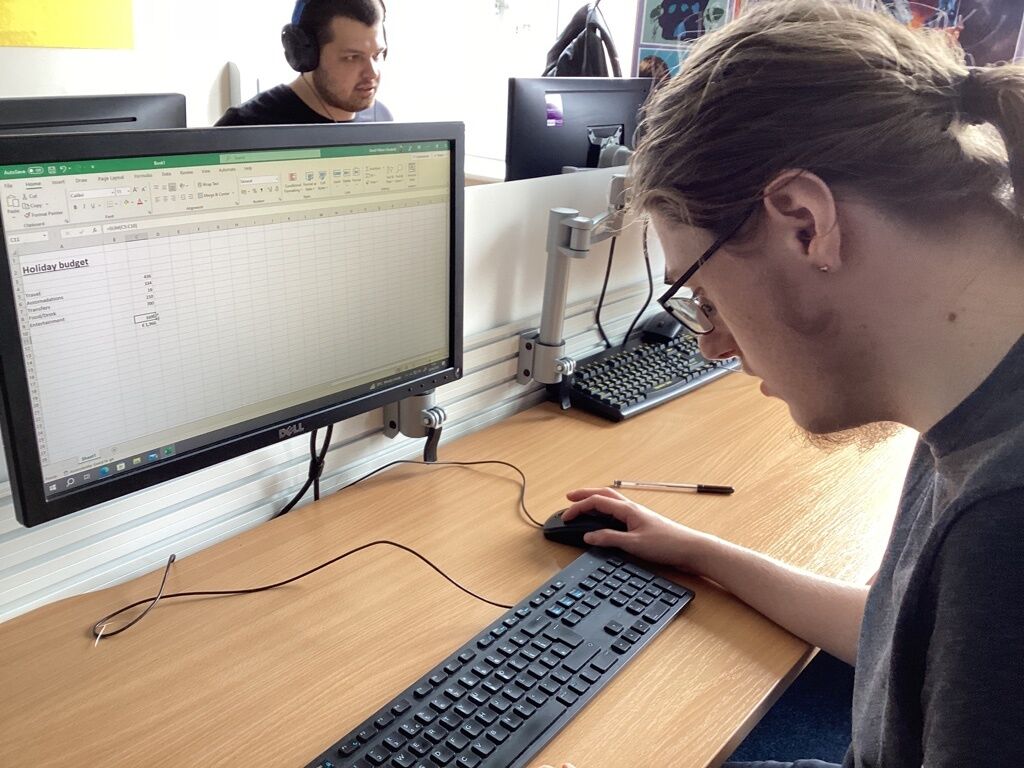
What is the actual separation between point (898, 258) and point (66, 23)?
104 inches

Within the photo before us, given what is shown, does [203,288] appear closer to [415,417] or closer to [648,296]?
[415,417]

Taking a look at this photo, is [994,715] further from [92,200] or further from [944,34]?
[92,200]

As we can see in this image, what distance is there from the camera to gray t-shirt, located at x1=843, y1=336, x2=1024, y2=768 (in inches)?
23.3

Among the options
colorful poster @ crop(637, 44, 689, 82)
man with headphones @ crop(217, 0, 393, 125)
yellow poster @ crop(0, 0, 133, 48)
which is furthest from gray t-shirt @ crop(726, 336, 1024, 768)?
yellow poster @ crop(0, 0, 133, 48)

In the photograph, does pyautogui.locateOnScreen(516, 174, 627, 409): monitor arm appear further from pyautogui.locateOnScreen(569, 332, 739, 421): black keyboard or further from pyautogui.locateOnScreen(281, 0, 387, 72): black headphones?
pyautogui.locateOnScreen(281, 0, 387, 72): black headphones

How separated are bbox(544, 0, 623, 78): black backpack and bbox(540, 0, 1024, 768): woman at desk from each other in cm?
166

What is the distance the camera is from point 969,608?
61 cm

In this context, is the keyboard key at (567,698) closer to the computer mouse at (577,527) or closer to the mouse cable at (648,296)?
the computer mouse at (577,527)

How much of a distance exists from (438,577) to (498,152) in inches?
108

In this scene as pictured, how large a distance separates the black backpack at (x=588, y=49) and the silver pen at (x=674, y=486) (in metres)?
1.37

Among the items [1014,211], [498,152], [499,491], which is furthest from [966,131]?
[498,152]

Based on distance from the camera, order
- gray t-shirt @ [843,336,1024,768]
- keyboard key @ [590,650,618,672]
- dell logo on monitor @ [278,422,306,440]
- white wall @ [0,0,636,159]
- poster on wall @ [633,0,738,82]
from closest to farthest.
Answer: gray t-shirt @ [843,336,1024,768] < keyboard key @ [590,650,618,672] < dell logo on monitor @ [278,422,306,440] < poster on wall @ [633,0,738,82] < white wall @ [0,0,636,159]

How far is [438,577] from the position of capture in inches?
40.9

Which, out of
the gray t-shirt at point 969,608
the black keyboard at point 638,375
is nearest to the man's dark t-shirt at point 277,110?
the black keyboard at point 638,375
